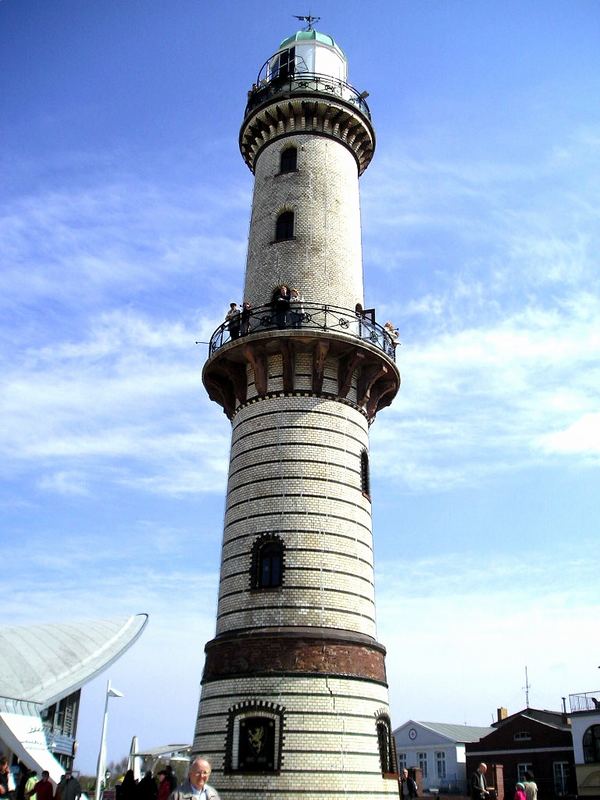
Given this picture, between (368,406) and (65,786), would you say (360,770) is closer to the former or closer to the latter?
(65,786)

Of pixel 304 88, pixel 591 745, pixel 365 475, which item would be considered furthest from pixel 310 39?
pixel 591 745

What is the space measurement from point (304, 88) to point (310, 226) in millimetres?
5642

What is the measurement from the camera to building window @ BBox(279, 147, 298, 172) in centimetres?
2608

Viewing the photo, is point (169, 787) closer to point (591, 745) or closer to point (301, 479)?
point (301, 479)

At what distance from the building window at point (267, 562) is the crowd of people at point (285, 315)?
6174 mm

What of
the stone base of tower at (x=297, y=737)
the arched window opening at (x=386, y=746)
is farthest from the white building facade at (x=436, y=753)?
the stone base of tower at (x=297, y=737)

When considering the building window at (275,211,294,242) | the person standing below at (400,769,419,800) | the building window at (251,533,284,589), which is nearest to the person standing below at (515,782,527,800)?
the person standing below at (400,769,419,800)

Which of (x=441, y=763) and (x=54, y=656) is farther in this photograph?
(x=441, y=763)

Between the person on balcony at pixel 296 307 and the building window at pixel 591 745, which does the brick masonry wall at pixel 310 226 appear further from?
the building window at pixel 591 745

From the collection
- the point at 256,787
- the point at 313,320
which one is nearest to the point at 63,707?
the point at 256,787

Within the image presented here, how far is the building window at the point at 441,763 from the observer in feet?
184

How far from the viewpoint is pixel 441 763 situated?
186 ft

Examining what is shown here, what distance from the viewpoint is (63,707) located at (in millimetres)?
37125

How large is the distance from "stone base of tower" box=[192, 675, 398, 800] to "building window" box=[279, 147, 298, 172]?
16.5m
